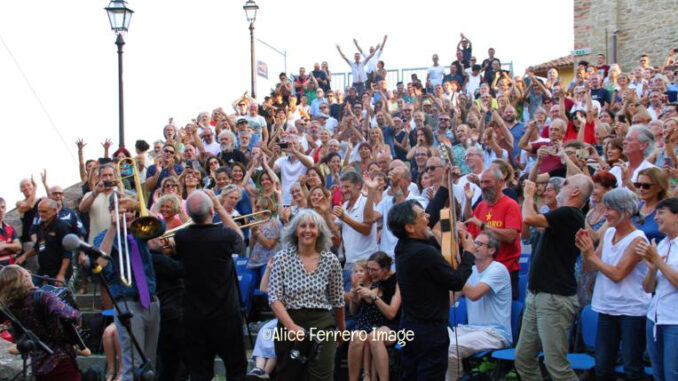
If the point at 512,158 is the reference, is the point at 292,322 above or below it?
below

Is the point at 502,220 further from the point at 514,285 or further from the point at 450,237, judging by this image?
the point at 450,237

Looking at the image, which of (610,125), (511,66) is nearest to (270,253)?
(610,125)

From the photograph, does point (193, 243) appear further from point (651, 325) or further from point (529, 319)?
point (651, 325)

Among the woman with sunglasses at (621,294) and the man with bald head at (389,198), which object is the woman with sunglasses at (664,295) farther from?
the man with bald head at (389,198)

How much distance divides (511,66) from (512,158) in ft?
42.8

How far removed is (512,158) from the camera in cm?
1208

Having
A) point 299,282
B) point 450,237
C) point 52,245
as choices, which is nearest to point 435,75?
point 52,245

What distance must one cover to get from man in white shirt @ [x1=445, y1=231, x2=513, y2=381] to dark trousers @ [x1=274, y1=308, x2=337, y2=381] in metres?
1.46

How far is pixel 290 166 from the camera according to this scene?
12492 millimetres

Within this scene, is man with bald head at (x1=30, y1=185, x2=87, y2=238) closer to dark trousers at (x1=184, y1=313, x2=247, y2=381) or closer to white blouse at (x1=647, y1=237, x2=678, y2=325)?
dark trousers at (x1=184, y1=313, x2=247, y2=381)

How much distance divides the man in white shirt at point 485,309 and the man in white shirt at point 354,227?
154 cm

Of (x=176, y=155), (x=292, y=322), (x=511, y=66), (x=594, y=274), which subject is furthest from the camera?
(x=511, y=66)

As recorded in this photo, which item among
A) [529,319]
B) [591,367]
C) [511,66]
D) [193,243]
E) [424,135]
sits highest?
[511,66]

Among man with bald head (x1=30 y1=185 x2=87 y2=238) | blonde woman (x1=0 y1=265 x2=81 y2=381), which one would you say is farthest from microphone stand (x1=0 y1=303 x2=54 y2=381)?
man with bald head (x1=30 y1=185 x2=87 y2=238)
